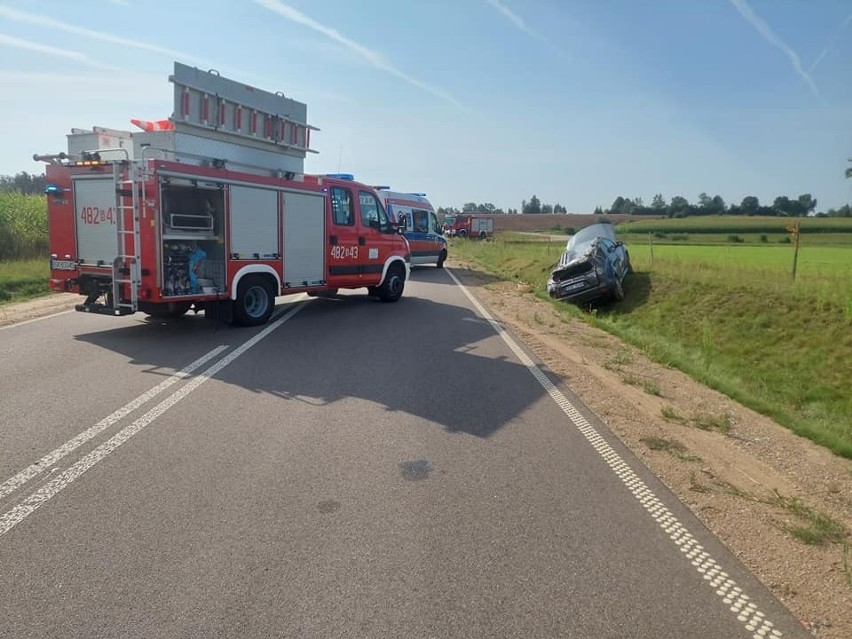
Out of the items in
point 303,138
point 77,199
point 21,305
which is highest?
point 303,138

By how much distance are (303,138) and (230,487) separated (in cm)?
944

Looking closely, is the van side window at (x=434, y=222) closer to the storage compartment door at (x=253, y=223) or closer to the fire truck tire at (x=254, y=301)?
the storage compartment door at (x=253, y=223)

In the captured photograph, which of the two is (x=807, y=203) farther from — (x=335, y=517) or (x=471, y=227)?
(x=335, y=517)

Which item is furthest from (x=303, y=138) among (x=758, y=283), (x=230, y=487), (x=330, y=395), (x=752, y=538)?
(x=758, y=283)

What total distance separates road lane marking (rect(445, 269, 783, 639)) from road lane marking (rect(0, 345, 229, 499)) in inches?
168

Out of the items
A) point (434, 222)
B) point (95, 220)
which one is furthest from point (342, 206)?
point (434, 222)

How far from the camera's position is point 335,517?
13.6ft

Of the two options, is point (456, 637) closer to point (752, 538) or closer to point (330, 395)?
point (752, 538)

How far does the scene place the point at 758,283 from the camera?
17.8 m

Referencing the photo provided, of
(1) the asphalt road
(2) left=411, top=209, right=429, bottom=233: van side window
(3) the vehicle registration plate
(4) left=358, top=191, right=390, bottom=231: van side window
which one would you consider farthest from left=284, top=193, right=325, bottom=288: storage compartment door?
(2) left=411, top=209, right=429, bottom=233: van side window

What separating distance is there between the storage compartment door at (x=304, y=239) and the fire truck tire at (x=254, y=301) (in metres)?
0.57

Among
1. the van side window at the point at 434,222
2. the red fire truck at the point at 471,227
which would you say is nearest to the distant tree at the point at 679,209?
the red fire truck at the point at 471,227

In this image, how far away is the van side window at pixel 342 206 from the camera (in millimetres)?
13659

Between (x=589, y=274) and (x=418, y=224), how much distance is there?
999 cm
